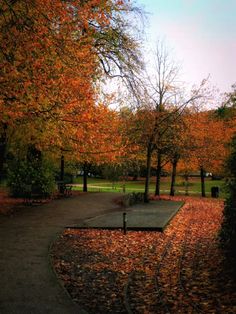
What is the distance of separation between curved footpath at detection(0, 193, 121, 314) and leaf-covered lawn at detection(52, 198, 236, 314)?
0.38 meters

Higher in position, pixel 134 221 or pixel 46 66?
pixel 46 66

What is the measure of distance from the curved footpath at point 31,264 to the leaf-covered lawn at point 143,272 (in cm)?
38

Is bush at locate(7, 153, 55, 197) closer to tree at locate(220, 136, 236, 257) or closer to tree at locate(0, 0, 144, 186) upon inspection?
tree at locate(0, 0, 144, 186)

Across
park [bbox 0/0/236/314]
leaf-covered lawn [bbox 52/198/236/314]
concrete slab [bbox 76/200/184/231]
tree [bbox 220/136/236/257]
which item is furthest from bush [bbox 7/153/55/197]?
tree [bbox 220/136/236/257]

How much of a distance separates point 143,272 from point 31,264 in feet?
8.36

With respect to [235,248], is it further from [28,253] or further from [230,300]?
[28,253]

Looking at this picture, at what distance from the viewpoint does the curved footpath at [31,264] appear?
220 inches

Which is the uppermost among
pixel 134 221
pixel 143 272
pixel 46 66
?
pixel 46 66

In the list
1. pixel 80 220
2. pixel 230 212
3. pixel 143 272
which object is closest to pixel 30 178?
pixel 80 220

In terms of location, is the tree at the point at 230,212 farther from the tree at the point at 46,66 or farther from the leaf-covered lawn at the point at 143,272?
the tree at the point at 46,66

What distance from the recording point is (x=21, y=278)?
6922 millimetres

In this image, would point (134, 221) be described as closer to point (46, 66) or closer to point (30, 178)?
point (46, 66)

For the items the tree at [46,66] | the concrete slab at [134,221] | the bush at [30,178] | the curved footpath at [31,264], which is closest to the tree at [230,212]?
the curved footpath at [31,264]

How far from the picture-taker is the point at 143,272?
8.19 m
